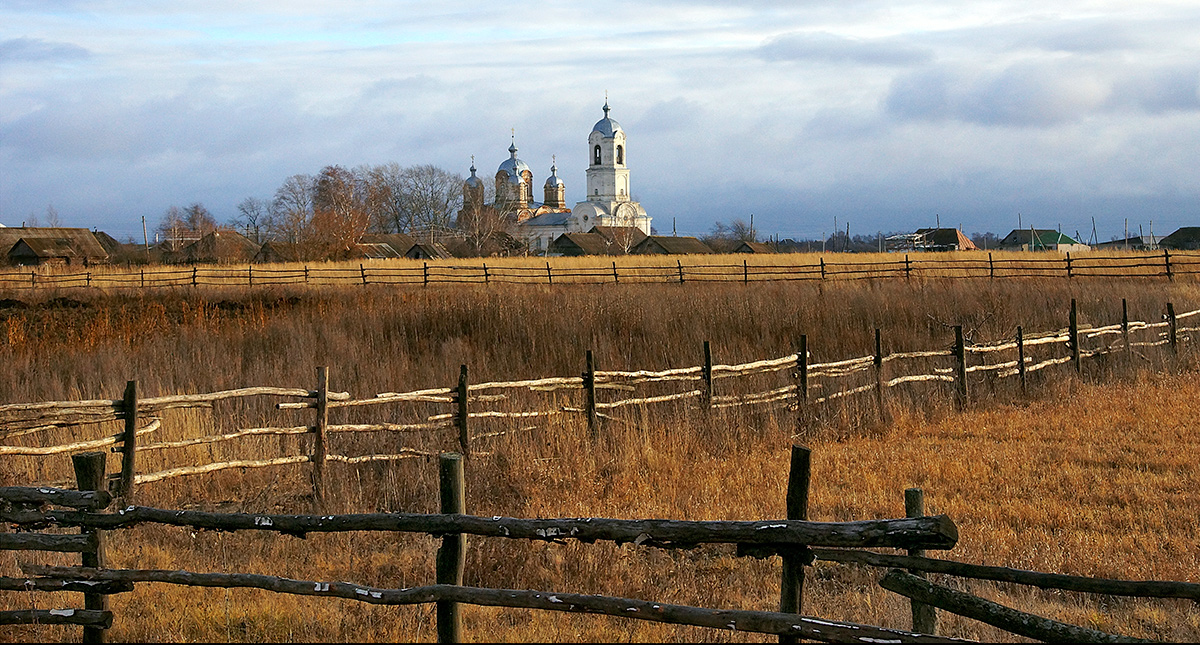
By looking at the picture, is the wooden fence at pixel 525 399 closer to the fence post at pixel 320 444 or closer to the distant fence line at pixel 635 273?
the fence post at pixel 320 444

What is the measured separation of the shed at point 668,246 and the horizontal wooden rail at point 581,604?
2253 inches

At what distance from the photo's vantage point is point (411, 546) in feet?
24.0

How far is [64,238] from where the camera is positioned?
55375 mm

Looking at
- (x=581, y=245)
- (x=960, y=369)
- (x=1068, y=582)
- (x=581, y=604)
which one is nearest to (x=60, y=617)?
(x=581, y=604)

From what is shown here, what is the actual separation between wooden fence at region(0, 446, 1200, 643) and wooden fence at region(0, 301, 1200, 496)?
3.83m

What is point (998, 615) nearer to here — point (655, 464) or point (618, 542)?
point (618, 542)

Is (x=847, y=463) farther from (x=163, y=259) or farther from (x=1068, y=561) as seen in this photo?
(x=163, y=259)

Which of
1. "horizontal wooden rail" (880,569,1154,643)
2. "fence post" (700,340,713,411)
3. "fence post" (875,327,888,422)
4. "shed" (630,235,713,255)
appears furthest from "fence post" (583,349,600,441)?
"shed" (630,235,713,255)

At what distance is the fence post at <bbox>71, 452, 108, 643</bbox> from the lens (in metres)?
4.84

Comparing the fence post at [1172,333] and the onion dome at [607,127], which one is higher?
the onion dome at [607,127]

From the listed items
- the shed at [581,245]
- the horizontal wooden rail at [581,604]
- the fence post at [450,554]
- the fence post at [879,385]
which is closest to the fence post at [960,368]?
the fence post at [879,385]

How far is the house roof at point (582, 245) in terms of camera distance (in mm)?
64100

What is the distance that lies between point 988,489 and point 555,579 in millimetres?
4748

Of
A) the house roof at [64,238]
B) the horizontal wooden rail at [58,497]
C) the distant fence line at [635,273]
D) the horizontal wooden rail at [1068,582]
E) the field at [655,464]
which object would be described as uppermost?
the house roof at [64,238]
